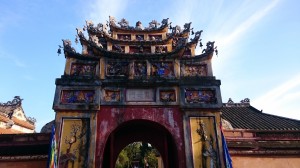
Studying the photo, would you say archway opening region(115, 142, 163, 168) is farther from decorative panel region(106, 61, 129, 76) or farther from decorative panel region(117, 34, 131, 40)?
decorative panel region(106, 61, 129, 76)

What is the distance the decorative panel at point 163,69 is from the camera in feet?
35.6

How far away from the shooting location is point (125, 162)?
32781mm

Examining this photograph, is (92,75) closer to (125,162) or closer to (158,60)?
(158,60)

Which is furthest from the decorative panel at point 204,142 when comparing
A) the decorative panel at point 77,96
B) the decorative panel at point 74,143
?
the decorative panel at point 77,96

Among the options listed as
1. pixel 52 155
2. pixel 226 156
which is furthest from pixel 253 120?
pixel 52 155

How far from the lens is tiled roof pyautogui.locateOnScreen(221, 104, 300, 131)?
39.8ft

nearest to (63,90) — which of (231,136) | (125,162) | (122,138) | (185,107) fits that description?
(122,138)

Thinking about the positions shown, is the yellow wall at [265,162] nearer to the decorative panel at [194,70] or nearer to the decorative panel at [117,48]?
the decorative panel at [194,70]

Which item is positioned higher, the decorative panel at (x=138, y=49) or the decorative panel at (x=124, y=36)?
the decorative panel at (x=124, y=36)

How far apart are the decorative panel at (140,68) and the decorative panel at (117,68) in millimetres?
385

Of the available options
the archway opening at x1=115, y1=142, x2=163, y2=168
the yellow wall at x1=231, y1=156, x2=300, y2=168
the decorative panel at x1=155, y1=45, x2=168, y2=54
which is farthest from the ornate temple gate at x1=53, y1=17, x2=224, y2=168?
the archway opening at x1=115, y1=142, x2=163, y2=168

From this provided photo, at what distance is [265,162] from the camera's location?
32.7 feet

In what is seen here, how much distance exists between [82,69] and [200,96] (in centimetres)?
502

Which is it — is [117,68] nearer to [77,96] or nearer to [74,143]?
[77,96]
